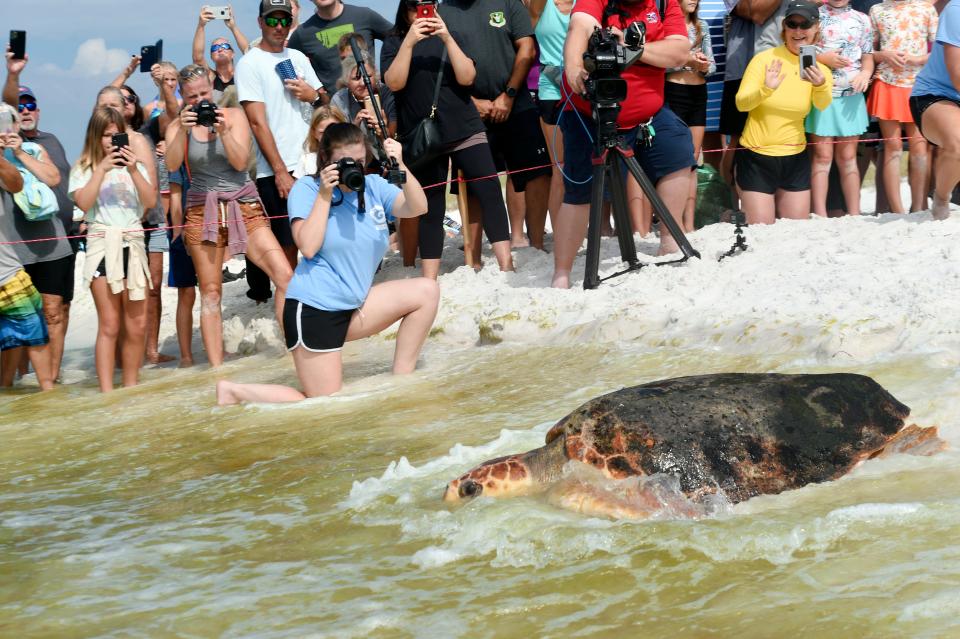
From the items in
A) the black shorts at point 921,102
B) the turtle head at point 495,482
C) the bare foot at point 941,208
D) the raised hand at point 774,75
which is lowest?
the turtle head at point 495,482

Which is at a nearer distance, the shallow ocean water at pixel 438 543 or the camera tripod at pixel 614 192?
the shallow ocean water at pixel 438 543

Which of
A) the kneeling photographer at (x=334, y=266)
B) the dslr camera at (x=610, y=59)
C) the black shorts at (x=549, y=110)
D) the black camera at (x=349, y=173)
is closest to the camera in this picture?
the black camera at (x=349, y=173)

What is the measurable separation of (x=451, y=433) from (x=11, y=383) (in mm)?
4341

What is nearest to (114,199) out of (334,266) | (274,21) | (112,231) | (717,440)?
(112,231)

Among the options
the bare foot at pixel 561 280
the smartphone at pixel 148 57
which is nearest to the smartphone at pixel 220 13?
the smartphone at pixel 148 57

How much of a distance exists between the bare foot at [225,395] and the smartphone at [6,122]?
2.31m

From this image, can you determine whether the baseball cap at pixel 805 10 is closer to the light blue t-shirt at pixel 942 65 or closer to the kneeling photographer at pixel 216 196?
the light blue t-shirt at pixel 942 65

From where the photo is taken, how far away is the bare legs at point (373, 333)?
5.53 metres

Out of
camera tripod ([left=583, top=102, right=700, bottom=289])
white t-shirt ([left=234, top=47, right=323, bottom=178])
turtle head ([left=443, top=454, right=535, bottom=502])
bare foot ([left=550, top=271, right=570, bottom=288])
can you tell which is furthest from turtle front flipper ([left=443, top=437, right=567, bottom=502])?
white t-shirt ([left=234, top=47, right=323, bottom=178])

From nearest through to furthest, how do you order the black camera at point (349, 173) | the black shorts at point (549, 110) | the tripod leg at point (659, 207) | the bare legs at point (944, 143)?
the black camera at point (349, 173)
the bare legs at point (944, 143)
the tripod leg at point (659, 207)
the black shorts at point (549, 110)

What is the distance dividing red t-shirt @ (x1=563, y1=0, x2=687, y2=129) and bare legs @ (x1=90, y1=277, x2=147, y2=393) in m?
3.00

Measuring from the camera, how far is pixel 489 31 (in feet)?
23.8

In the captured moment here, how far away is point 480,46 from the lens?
7238 mm

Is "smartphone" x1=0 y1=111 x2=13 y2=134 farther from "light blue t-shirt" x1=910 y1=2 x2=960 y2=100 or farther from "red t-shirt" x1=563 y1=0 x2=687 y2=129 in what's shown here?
"light blue t-shirt" x1=910 y1=2 x2=960 y2=100
